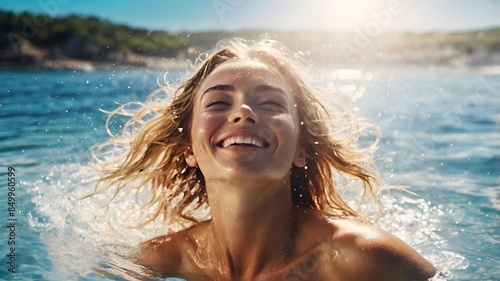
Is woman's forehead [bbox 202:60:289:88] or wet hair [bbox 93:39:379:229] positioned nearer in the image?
woman's forehead [bbox 202:60:289:88]

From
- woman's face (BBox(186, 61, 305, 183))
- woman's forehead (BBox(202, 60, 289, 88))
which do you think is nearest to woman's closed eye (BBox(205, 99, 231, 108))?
woman's face (BBox(186, 61, 305, 183))

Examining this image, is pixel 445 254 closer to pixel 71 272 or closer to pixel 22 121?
pixel 71 272

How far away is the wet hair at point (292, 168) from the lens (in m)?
3.38

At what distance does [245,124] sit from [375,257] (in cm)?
77

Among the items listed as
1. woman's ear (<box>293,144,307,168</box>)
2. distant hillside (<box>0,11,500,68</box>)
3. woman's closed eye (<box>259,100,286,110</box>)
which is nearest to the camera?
woman's closed eye (<box>259,100,286,110</box>)

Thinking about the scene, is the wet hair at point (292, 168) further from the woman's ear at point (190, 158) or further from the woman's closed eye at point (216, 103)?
the woman's closed eye at point (216, 103)

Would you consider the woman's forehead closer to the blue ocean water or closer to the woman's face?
the woman's face

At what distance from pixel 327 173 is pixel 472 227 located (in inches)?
62.9

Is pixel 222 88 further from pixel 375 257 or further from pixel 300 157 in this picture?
pixel 375 257

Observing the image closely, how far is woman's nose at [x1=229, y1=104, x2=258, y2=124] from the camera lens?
2.75 m

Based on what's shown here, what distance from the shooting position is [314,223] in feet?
9.83

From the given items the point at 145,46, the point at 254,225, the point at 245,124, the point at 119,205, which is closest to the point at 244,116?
the point at 245,124

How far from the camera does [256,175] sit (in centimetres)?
267

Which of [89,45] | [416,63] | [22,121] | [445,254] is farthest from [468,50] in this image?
[445,254]
